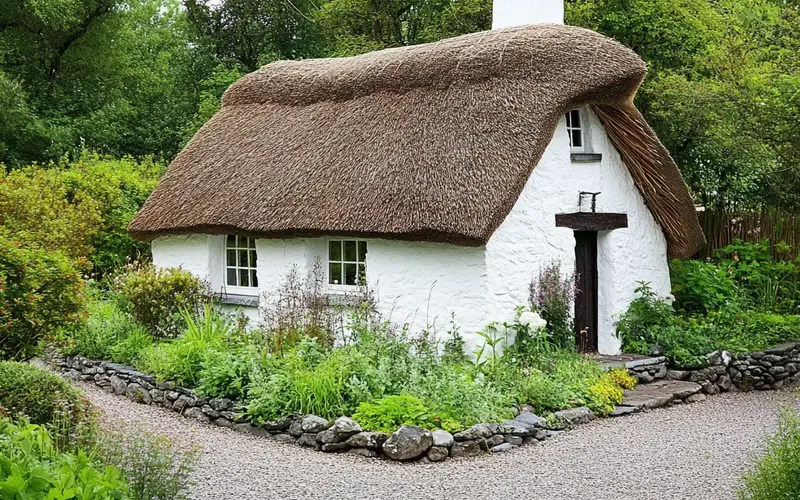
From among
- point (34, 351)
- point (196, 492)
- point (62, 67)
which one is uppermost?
point (62, 67)

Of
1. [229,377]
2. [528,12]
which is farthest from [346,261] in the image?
[528,12]

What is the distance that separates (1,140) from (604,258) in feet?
54.8

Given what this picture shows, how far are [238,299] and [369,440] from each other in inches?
208

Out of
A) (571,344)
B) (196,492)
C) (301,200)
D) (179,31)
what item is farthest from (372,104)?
(179,31)

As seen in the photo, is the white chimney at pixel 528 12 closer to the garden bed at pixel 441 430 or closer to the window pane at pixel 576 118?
the window pane at pixel 576 118

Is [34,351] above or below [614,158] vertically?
below

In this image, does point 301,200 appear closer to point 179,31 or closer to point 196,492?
point 196,492

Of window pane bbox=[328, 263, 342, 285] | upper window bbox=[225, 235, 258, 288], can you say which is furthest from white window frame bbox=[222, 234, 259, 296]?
window pane bbox=[328, 263, 342, 285]

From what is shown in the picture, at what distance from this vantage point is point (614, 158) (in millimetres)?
12141

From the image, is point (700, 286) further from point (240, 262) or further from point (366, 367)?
point (240, 262)

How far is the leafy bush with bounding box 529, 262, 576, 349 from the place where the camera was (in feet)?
35.5

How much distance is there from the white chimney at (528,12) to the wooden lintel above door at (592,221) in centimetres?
317

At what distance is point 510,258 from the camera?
1055 cm

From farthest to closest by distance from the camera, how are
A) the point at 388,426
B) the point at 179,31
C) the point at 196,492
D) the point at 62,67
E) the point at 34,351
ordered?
the point at 179,31, the point at 62,67, the point at 34,351, the point at 388,426, the point at 196,492
